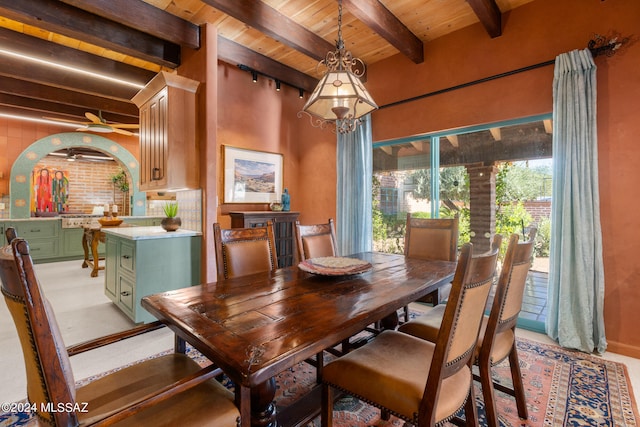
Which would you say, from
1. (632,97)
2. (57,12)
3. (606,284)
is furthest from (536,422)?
(57,12)

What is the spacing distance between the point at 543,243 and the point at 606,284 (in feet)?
1.88

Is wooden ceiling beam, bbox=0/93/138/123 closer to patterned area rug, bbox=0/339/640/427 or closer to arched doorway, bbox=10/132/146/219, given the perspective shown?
arched doorway, bbox=10/132/146/219

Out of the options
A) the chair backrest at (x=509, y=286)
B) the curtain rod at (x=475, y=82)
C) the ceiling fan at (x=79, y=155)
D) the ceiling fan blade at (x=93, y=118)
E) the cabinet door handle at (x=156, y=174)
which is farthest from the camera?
the ceiling fan at (x=79, y=155)

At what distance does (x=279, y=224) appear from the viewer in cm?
420

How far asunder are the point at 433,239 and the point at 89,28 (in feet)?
12.0

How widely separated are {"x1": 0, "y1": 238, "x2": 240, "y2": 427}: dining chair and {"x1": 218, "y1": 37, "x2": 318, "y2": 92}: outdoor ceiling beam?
3303mm

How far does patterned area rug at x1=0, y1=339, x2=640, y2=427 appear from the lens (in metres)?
1.64

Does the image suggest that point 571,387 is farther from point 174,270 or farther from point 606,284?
point 174,270

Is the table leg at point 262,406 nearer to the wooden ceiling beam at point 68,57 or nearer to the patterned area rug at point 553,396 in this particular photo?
the patterned area rug at point 553,396

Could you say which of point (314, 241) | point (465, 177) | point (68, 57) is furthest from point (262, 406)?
point (68, 57)

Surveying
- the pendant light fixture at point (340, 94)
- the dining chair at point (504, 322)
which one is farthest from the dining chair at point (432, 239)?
the pendant light fixture at point (340, 94)

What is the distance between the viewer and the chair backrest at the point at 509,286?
1.38 metres

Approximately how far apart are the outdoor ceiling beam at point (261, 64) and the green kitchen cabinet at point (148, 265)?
2118 millimetres

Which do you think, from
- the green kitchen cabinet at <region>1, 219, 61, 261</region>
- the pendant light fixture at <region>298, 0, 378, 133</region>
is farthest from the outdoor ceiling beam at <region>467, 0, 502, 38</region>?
the green kitchen cabinet at <region>1, 219, 61, 261</region>
